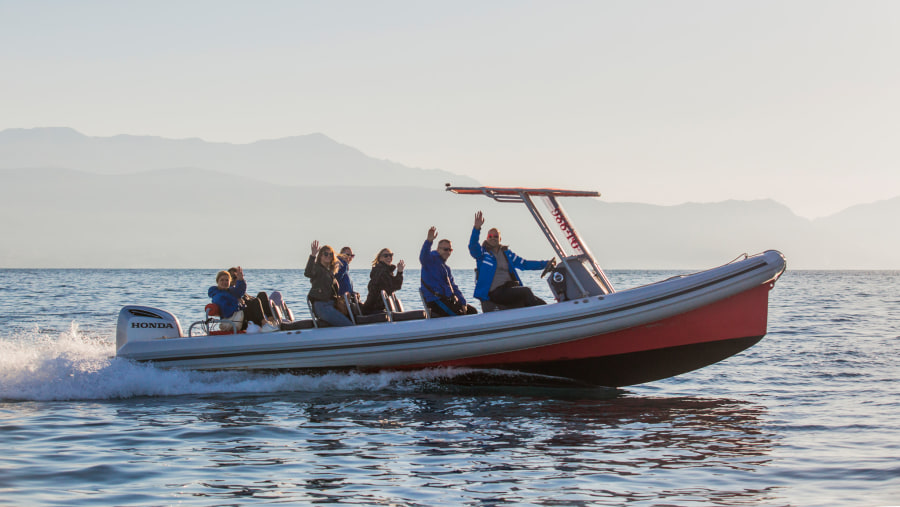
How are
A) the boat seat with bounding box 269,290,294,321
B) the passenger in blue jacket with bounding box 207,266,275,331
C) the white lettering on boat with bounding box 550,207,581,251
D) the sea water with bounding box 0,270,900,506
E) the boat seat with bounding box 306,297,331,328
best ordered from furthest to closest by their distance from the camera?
1. the boat seat with bounding box 269,290,294,321
2. the passenger in blue jacket with bounding box 207,266,275,331
3. the boat seat with bounding box 306,297,331,328
4. the white lettering on boat with bounding box 550,207,581,251
5. the sea water with bounding box 0,270,900,506

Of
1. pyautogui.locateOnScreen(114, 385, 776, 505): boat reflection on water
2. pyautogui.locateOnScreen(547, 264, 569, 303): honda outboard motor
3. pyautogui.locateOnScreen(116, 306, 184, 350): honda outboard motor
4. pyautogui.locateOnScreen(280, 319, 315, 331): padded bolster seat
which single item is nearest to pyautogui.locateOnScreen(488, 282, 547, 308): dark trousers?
pyautogui.locateOnScreen(547, 264, 569, 303): honda outboard motor

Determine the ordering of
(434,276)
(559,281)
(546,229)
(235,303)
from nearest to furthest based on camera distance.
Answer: (559,281) → (546,229) → (434,276) → (235,303)

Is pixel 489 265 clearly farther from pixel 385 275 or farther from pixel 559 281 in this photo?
pixel 385 275

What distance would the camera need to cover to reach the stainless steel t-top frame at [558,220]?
935 centimetres

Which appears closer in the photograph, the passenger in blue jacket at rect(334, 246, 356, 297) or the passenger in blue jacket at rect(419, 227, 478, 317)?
the passenger in blue jacket at rect(419, 227, 478, 317)

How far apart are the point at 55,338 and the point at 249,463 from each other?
11415 millimetres

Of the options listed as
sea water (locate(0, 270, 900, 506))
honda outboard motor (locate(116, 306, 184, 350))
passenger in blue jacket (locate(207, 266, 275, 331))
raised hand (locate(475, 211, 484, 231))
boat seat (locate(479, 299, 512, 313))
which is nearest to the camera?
sea water (locate(0, 270, 900, 506))

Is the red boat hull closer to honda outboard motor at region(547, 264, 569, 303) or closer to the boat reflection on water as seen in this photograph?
the boat reflection on water

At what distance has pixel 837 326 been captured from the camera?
67.8 ft

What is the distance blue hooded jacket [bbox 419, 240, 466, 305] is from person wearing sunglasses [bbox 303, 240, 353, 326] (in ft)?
3.21

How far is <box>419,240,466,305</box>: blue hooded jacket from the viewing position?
31.3 ft

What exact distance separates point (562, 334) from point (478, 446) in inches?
101

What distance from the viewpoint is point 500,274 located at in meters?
9.57

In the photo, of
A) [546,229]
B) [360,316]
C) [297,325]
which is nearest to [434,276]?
[360,316]
